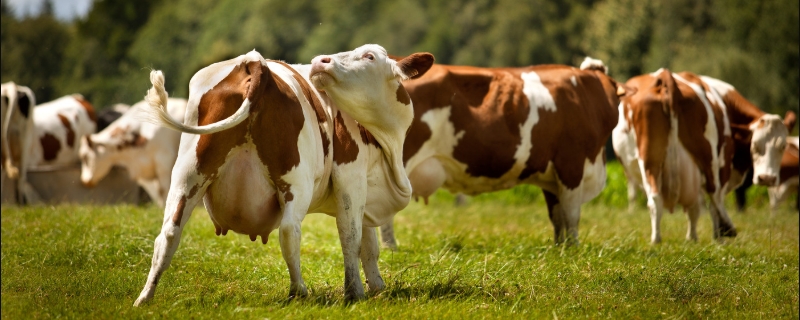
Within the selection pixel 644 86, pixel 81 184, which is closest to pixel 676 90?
pixel 644 86

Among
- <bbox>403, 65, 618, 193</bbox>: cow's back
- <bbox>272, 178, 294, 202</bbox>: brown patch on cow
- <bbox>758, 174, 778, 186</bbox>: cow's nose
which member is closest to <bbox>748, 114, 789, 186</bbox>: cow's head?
<bbox>758, 174, 778, 186</bbox>: cow's nose

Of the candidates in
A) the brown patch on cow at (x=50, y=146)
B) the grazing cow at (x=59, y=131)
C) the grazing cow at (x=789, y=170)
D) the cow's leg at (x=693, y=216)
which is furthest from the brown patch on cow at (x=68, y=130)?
the grazing cow at (x=789, y=170)

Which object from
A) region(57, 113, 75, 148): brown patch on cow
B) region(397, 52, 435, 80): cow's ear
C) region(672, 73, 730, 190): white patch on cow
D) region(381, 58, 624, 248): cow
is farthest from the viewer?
region(57, 113, 75, 148): brown patch on cow

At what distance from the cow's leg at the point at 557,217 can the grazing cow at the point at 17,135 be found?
721cm

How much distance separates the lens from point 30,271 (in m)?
5.94

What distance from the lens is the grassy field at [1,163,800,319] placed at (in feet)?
16.1

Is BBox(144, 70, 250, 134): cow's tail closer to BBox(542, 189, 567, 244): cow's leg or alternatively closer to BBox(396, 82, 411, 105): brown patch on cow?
BBox(396, 82, 411, 105): brown patch on cow

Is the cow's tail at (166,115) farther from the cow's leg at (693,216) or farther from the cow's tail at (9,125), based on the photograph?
the cow's tail at (9,125)

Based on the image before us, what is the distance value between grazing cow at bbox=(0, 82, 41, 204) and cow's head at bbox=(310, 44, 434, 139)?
782cm

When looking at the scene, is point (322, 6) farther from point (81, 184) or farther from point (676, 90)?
point (676, 90)

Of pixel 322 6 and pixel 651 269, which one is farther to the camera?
pixel 322 6

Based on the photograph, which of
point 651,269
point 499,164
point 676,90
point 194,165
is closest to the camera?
point 194,165

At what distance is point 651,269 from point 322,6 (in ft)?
173

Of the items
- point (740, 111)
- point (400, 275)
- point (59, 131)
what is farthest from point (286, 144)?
point (59, 131)
